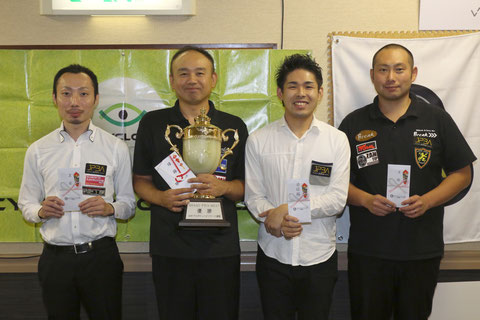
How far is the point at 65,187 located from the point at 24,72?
1.13 m

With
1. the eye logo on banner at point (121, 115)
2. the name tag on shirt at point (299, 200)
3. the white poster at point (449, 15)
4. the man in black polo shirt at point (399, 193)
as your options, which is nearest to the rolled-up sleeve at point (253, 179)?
the name tag on shirt at point (299, 200)

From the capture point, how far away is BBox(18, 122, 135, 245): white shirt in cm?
212

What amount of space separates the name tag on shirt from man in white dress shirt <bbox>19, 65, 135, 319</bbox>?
927mm

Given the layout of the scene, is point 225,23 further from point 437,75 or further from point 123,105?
point 437,75

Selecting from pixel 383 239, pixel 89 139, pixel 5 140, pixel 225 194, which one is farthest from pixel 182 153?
pixel 5 140

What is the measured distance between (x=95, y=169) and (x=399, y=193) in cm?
159

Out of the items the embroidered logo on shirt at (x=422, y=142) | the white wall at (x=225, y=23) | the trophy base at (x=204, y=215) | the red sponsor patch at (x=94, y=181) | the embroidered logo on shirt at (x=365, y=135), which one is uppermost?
the white wall at (x=225, y=23)

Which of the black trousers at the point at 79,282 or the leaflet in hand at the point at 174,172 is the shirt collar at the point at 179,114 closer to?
the leaflet in hand at the point at 174,172

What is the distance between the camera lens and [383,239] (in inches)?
84.4

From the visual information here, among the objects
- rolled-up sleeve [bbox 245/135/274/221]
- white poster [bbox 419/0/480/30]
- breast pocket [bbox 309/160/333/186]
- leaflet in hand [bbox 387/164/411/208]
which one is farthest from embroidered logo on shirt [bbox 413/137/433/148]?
white poster [bbox 419/0/480/30]

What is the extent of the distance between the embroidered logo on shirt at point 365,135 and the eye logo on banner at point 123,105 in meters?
1.35

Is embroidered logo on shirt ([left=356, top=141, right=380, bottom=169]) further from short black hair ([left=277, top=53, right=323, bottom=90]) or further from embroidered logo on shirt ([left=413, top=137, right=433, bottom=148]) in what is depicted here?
short black hair ([left=277, top=53, right=323, bottom=90])

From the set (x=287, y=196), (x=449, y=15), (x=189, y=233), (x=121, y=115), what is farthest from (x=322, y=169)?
(x=449, y=15)

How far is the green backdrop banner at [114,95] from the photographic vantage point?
2721mm
